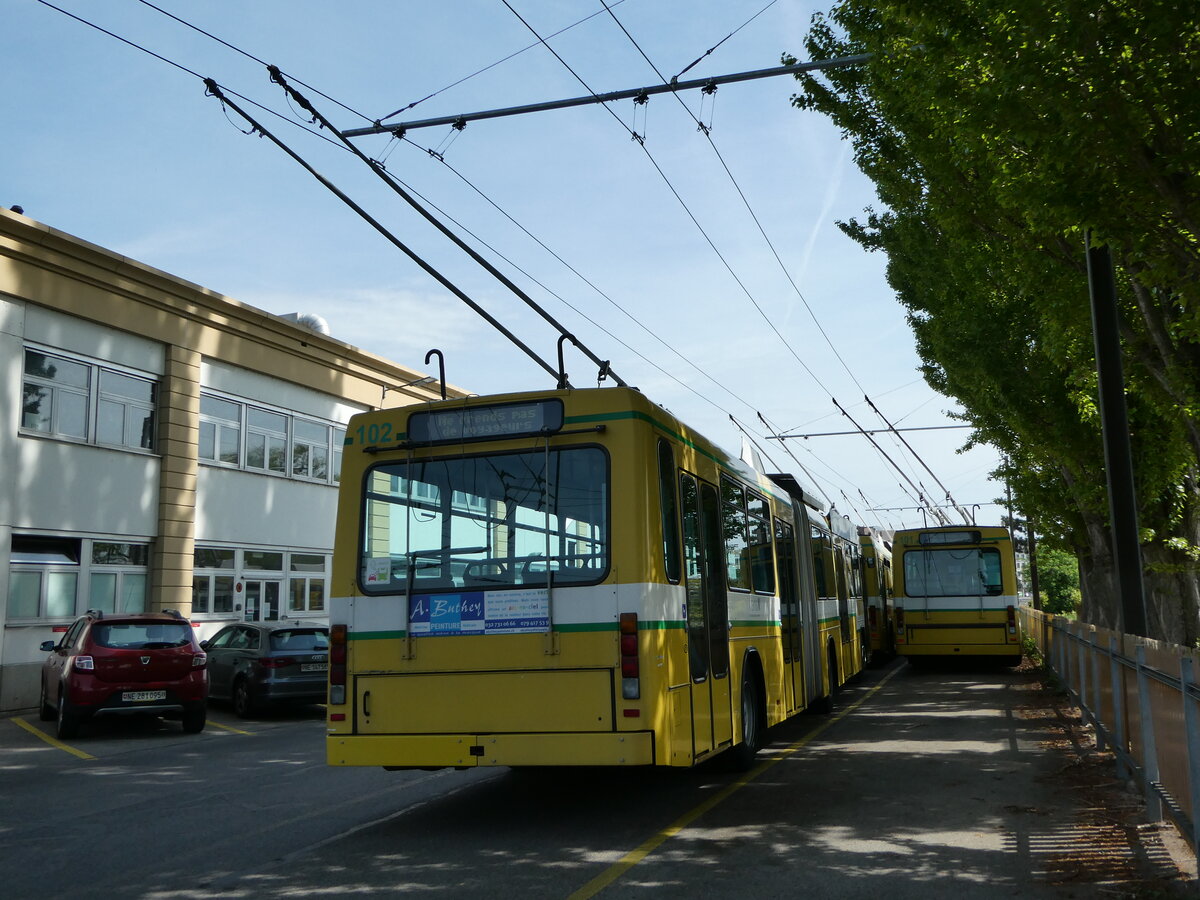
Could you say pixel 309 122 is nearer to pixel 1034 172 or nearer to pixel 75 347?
pixel 1034 172

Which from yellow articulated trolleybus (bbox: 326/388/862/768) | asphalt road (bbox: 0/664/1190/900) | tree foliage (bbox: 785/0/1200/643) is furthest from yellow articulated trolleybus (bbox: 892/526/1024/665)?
yellow articulated trolleybus (bbox: 326/388/862/768)

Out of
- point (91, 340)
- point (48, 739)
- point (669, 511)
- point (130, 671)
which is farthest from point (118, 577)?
point (669, 511)

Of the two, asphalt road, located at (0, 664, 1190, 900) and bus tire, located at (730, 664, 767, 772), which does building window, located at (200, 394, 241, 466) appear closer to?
asphalt road, located at (0, 664, 1190, 900)

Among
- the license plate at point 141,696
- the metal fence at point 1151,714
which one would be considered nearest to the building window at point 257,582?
the license plate at point 141,696

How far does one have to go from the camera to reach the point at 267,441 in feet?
89.8

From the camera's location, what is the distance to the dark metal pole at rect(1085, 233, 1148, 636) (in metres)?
12.0

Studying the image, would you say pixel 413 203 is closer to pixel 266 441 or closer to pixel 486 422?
pixel 486 422

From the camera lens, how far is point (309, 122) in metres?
9.62

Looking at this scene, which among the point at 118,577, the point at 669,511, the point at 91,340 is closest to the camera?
the point at 669,511

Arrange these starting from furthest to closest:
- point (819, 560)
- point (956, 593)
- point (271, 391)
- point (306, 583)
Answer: point (306, 583) → point (271, 391) → point (956, 593) → point (819, 560)

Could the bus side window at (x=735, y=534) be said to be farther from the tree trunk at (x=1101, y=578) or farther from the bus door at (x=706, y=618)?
the tree trunk at (x=1101, y=578)

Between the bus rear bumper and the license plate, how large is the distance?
8.60 metres

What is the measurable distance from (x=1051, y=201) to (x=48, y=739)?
1441 cm

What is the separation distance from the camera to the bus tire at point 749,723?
1052 centimetres
